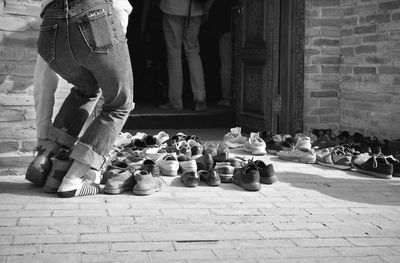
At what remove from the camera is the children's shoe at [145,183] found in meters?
4.55

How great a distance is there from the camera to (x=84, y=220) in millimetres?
3865

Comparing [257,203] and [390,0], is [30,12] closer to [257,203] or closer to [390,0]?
[257,203]

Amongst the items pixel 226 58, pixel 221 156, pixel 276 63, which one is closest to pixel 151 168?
pixel 221 156

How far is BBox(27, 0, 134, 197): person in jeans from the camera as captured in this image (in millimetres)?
3990

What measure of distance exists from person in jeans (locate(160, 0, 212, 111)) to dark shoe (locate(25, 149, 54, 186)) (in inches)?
155

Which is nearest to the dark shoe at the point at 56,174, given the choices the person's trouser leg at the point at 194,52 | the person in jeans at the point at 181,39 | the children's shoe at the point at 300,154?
the children's shoe at the point at 300,154

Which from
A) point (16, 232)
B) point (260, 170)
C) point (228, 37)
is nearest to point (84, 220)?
point (16, 232)

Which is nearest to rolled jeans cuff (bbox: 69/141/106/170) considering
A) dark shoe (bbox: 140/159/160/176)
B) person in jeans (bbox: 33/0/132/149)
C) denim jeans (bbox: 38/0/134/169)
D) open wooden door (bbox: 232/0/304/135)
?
denim jeans (bbox: 38/0/134/169)

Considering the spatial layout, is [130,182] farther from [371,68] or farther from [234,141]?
[371,68]

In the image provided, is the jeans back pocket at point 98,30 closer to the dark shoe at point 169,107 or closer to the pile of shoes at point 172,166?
the pile of shoes at point 172,166

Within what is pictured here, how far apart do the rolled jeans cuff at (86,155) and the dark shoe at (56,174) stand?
176 millimetres

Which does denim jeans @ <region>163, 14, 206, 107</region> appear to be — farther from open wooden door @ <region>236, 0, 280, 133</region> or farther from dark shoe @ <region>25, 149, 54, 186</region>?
dark shoe @ <region>25, 149, 54, 186</region>

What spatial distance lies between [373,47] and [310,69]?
71 centimetres

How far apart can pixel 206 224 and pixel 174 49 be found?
15.7ft
